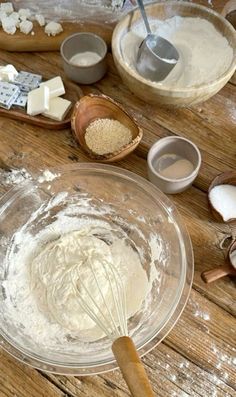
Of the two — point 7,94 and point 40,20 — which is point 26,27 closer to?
point 40,20

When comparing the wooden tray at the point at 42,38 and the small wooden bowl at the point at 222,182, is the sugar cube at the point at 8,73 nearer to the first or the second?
the wooden tray at the point at 42,38

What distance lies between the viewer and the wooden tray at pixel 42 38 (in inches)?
50.5

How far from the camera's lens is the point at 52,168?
1.07 meters

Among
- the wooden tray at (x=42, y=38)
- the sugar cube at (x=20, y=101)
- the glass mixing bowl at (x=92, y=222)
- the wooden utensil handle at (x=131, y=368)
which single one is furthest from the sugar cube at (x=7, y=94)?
the wooden utensil handle at (x=131, y=368)

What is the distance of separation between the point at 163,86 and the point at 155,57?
94 mm

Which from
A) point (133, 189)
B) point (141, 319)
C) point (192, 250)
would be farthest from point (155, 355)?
point (133, 189)

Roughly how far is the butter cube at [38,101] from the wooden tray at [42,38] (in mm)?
157

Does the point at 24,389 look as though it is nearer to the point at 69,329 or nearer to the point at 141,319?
the point at 69,329

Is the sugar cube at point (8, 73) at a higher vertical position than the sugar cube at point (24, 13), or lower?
lower

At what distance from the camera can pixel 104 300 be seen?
917 millimetres

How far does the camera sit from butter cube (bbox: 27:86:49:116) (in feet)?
3.84

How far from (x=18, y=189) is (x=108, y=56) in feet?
1.46

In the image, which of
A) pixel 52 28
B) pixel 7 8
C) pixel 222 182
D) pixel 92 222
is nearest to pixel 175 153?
pixel 222 182

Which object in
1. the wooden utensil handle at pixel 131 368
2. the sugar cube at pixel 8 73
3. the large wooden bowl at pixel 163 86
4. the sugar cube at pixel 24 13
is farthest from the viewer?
the sugar cube at pixel 24 13
